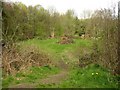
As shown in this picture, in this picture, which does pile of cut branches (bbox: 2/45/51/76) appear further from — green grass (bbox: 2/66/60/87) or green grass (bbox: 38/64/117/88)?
green grass (bbox: 38/64/117/88)

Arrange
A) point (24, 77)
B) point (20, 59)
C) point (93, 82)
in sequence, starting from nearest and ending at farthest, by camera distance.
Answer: point (93, 82) < point (24, 77) < point (20, 59)

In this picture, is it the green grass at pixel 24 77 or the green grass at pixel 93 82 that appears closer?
the green grass at pixel 93 82

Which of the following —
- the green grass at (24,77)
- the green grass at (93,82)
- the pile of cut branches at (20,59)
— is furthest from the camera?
the pile of cut branches at (20,59)

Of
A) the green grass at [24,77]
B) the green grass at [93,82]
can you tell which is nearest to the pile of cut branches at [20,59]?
the green grass at [24,77]

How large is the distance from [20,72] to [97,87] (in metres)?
4.74

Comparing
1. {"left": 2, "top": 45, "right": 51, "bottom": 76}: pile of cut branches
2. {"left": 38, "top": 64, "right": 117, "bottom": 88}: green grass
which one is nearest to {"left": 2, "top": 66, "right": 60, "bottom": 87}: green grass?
{"left": 2, "top": 45, "right": 51, "bottom": 76}: pile of cut branches

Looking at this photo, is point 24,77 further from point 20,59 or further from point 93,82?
point 93,82

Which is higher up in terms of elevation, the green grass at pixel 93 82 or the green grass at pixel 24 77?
the green grass at pixel 24 77

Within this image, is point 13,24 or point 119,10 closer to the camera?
point 119,10

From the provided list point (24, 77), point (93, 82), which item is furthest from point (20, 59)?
point (93, 82)

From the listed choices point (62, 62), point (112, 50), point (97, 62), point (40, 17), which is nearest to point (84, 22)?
point (40, 17)

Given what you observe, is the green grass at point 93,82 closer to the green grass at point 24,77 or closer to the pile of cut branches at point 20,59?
the green grass at point 24,77

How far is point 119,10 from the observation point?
1188cm

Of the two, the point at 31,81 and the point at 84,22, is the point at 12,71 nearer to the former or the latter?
the point at 31,81
